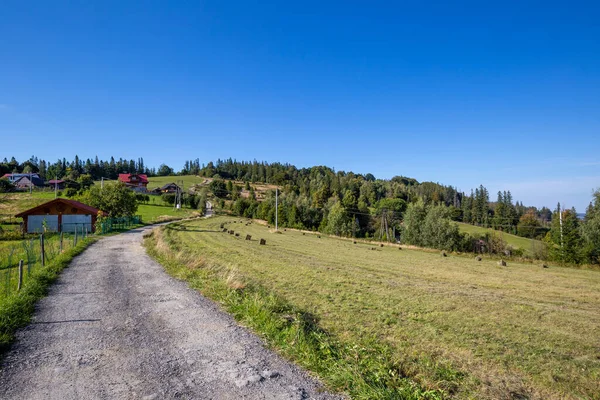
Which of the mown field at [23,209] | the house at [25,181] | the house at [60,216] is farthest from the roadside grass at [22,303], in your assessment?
the house at [25,181]

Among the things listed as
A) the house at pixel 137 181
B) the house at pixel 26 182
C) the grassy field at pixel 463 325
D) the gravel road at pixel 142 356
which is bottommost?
the grassy field at pixel 463 325

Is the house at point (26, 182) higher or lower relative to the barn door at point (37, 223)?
higher

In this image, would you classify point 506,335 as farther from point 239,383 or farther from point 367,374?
point 239,383

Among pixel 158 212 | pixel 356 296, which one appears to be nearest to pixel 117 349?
pixel 356 296

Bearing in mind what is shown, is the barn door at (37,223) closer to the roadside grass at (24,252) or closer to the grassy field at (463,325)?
the roadside grass at (24,252)

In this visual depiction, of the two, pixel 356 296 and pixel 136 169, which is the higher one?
pixel 136 169

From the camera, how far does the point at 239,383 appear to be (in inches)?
190

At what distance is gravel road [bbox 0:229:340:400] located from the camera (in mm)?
4617

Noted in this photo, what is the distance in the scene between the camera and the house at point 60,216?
41750mm

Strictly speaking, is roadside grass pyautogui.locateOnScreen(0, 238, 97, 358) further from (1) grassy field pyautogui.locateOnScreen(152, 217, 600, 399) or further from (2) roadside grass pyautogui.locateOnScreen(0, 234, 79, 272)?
(1) grassy field pyautogui.locateOnScreen(152, 217, 600, 399)

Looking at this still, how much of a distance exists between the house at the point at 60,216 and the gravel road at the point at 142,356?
3994cm

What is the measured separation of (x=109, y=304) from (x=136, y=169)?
189561mm

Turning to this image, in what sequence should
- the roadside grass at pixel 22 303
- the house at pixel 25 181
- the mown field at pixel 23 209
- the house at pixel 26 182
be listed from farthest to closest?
1. the house at pixel 25 181
2. the house at pixel 26 182
3. the mown field at pixel 23 209
4. the roadside grass at pixel 22 303

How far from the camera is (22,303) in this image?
8406 millimetres
